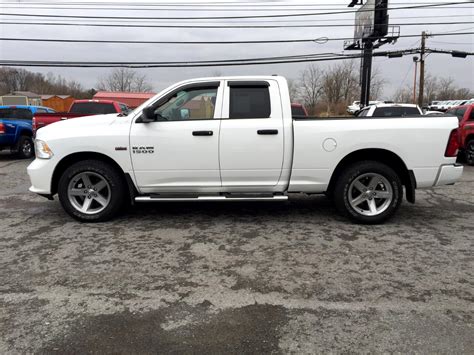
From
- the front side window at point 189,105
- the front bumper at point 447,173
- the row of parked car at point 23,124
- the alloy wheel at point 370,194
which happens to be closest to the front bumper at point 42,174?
the front side window at point 189,105

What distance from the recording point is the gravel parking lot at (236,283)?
2873 millimetres

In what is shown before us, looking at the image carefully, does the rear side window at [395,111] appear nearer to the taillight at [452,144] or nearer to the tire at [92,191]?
the taillight at [452,144]

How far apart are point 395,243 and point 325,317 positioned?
206 centimetres

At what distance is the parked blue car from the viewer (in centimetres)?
1280

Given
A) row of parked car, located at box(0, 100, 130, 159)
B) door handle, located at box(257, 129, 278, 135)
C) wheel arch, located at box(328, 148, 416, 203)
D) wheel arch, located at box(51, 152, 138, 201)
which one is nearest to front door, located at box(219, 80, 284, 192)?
door handle, located at box(257, 129, 278, 135)

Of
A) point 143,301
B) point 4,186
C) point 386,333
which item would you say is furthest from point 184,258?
point 4,186

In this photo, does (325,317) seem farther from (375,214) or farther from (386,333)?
(375,214)

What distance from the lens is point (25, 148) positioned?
13.6 m

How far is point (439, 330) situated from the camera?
2969mm

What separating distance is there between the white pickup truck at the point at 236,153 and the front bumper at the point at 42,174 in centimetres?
1

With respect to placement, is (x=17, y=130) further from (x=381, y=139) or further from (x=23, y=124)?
(x=381, y=139)

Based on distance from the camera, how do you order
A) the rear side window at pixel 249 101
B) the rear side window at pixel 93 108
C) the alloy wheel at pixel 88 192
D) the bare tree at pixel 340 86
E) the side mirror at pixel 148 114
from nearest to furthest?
the side mirror at pixel 148 114
the rear side window at pixel 249 101
the alloy wheel at pixel 88 192
the rear side window at pixel 93 108
the bare tree at pixel 340 86

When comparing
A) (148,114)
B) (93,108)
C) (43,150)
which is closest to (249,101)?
(148,114)

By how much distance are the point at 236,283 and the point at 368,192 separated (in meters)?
2.60
